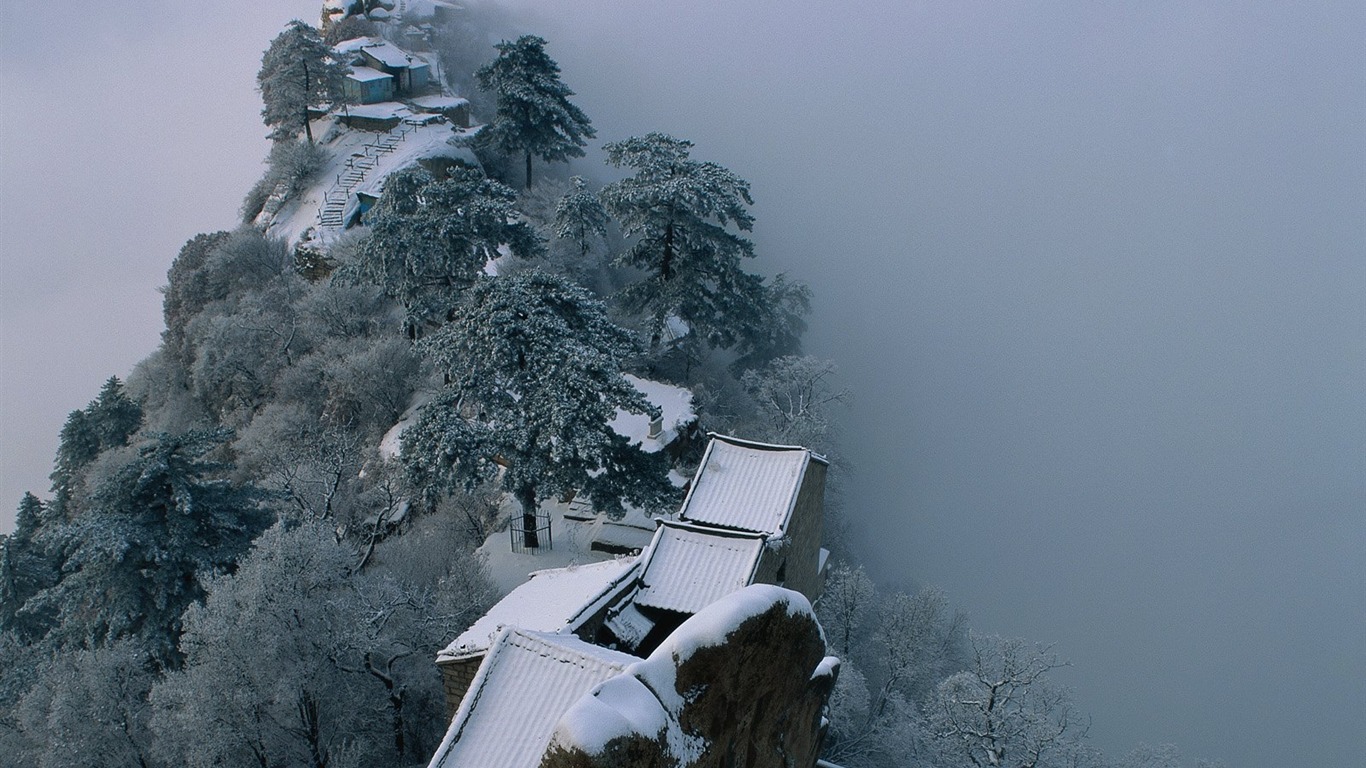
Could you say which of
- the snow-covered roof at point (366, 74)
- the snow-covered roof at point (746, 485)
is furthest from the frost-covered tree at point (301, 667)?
the snow-covered roof at point (366, 74)

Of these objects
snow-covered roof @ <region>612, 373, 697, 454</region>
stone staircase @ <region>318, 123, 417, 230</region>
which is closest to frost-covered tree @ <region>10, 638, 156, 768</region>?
snow-covered roof @ <region>612, 373, 697, 454</region>

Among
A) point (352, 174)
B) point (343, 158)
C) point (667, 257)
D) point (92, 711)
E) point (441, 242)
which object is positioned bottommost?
point (92, 711)

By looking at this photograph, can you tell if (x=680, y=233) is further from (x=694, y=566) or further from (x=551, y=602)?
(x=551, y=602)

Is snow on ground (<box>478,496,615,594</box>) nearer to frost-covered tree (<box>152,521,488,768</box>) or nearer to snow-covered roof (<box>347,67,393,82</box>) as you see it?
frost-covered tree (<box>152,521,488,768</box>)

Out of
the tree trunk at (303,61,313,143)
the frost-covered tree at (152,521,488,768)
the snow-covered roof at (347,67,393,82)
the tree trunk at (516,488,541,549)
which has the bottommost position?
the frost-covered tree at (152,521,488,768)

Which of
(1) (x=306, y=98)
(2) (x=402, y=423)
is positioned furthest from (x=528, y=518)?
(1) (x=306, y=98)

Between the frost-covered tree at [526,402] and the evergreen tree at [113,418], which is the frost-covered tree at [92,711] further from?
the evergreen tree at [113,418]

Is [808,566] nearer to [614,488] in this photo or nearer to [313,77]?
[614,488]
